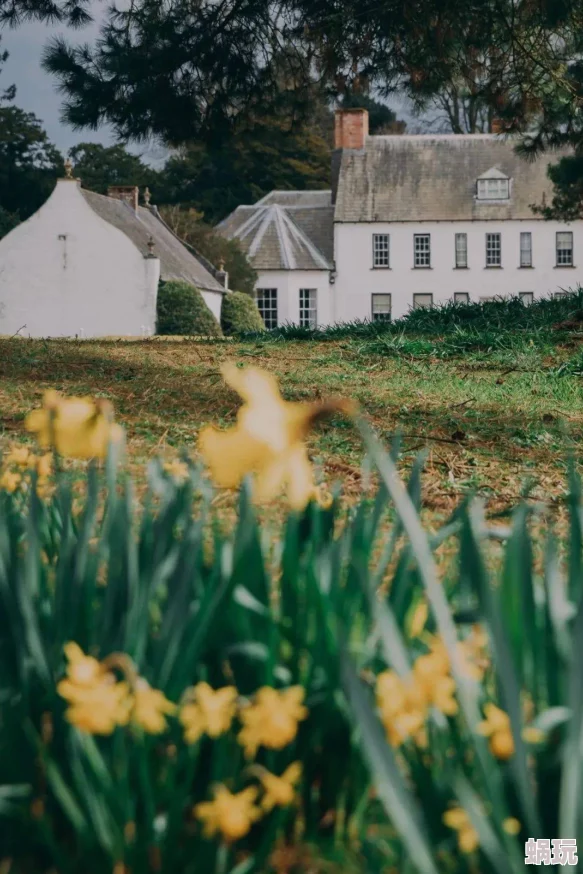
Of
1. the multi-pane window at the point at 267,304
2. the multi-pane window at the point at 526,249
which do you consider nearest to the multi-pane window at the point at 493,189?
the multi-pane window at the point at 526,249

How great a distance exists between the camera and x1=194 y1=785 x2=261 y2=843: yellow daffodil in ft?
3.71

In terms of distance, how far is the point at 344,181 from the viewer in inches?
1816

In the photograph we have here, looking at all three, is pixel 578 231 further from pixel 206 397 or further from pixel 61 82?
pixel 206 397

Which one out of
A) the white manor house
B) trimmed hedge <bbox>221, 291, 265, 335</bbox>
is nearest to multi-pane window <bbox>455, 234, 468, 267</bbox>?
the white manor house

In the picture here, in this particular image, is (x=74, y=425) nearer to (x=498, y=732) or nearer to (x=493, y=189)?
(x=498, y=732)

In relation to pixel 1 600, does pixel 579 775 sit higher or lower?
lower

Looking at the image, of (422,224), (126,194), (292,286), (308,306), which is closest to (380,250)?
(422,224)

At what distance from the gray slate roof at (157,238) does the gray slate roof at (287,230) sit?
449 cm

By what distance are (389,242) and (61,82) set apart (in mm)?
37284

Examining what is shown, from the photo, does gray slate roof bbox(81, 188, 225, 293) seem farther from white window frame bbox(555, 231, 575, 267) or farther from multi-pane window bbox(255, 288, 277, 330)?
white window frame bbox(555, 231, 575, 267)

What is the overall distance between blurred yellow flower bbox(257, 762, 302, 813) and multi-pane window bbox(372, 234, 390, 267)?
1805 inches

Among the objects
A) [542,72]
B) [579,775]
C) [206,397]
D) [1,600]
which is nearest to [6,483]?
[1,600]

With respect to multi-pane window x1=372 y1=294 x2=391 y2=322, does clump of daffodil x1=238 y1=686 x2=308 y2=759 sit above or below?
below

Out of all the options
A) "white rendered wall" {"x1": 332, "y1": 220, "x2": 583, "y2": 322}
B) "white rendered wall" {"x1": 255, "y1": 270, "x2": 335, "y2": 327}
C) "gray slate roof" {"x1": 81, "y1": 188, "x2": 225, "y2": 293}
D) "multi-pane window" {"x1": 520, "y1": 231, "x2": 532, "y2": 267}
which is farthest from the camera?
"multi-pane window" {"x1": 520, "y1": 231, "x2": 532, "y2": 267}
